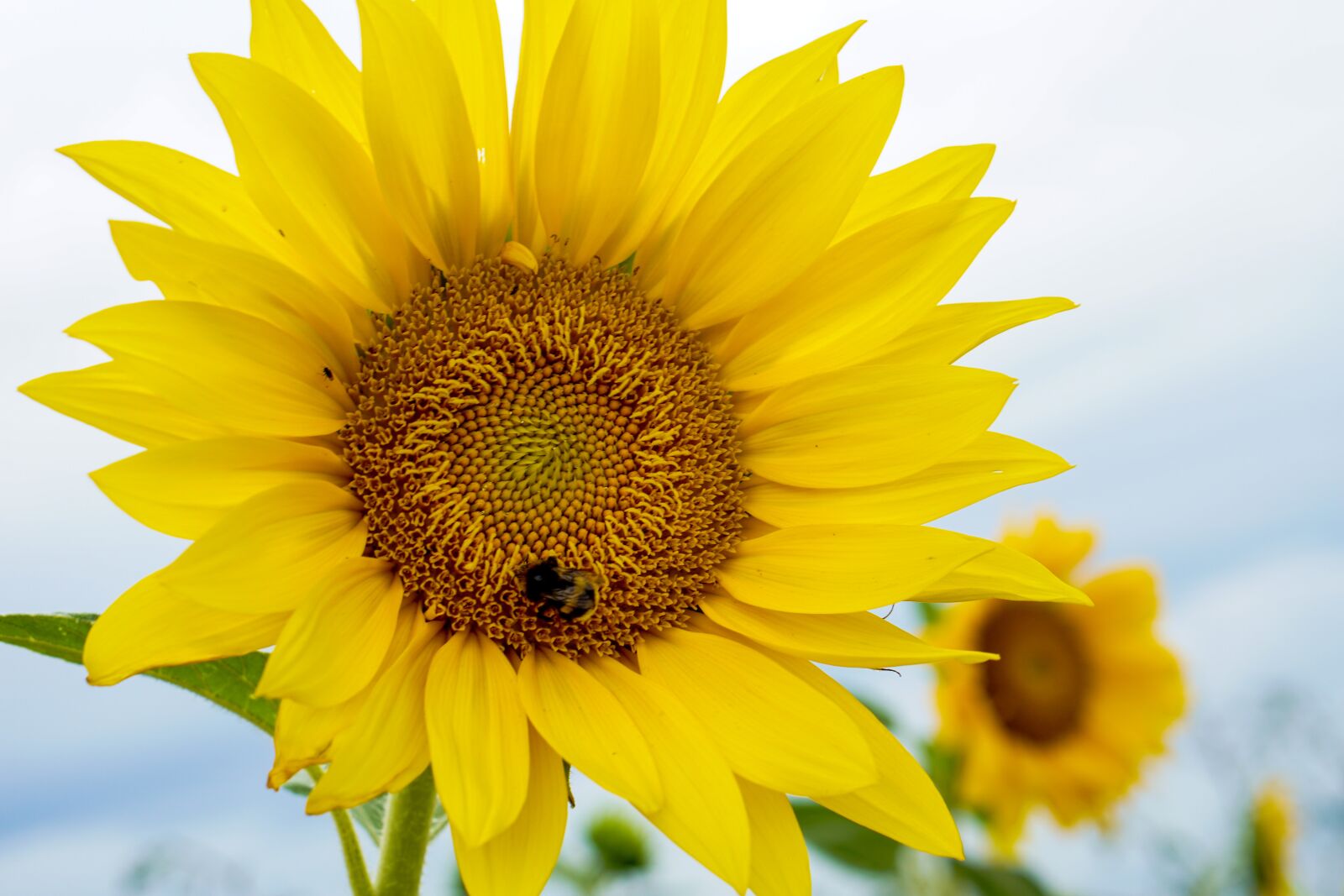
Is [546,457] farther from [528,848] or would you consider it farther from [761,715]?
[528,848]

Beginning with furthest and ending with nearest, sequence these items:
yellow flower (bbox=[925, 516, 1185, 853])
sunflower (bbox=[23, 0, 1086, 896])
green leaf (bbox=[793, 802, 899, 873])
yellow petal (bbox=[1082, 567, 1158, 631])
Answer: yellow petal (bbox=[1082, 567, 1158, 631]) → yellow flower (bbox=[925, 516, 1185, 853]) → green leaf (bbox=[793, 802, 899, 873]) → sunflower (bbox=[23, 0, 1086, 896])

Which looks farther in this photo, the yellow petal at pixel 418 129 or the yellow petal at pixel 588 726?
the yellow petal at pixel 418 129

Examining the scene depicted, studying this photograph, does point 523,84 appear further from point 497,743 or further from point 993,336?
point 497,743

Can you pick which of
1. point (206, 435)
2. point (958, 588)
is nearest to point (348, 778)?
point (206, 435)

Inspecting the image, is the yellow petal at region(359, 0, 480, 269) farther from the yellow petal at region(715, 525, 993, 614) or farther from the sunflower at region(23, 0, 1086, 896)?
the yellow petal at region(715, 525, 993, 614)

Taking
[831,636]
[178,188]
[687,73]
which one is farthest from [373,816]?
[687,73]

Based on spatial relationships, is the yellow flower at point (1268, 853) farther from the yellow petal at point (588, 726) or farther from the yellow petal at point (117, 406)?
the yellow petal at point (117, 406)

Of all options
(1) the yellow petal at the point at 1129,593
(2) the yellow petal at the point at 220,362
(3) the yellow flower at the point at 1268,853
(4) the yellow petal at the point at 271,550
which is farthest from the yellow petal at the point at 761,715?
(3) the yellow flower at the point at 1268,853

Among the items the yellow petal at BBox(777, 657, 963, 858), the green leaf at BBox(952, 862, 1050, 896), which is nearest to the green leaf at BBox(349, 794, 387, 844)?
the yellow petal at BBox(777, 657, 963, 858)
